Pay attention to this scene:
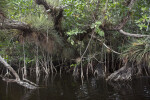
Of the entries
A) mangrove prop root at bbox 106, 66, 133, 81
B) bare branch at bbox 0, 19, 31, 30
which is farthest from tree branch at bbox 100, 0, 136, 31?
bare branch at bbox 0, 19, 31, 30

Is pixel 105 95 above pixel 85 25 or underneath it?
underneath

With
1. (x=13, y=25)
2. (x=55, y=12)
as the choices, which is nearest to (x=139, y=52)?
(x=55, y=12)

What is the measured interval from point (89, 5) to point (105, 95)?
3.43 metres

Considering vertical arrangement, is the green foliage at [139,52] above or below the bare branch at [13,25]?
below

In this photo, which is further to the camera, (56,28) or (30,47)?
(30,47)

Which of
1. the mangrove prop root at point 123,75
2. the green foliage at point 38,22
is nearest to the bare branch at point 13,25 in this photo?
the green foliage at point 38,22

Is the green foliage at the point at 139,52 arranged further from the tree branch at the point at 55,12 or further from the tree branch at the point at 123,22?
the tree branch at the point at 55,12

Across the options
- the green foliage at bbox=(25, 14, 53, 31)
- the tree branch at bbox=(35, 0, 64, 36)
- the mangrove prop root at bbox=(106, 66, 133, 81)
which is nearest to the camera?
the mangrove prop root at bbox=(106, 66, 133, 81)

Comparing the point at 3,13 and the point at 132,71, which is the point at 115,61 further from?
the point at 3,13

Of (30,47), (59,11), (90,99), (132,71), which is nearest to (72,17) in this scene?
(59,11)

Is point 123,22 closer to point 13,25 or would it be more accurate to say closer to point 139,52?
point 139,52

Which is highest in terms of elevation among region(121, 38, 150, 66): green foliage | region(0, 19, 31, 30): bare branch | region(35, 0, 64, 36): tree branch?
region(35, 0, 64, 36): tree branch

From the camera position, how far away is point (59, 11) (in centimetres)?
590

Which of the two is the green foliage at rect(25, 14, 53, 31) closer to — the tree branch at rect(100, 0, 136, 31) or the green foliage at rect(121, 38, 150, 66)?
the tree branch at rect(100, 0, 136, 31)
